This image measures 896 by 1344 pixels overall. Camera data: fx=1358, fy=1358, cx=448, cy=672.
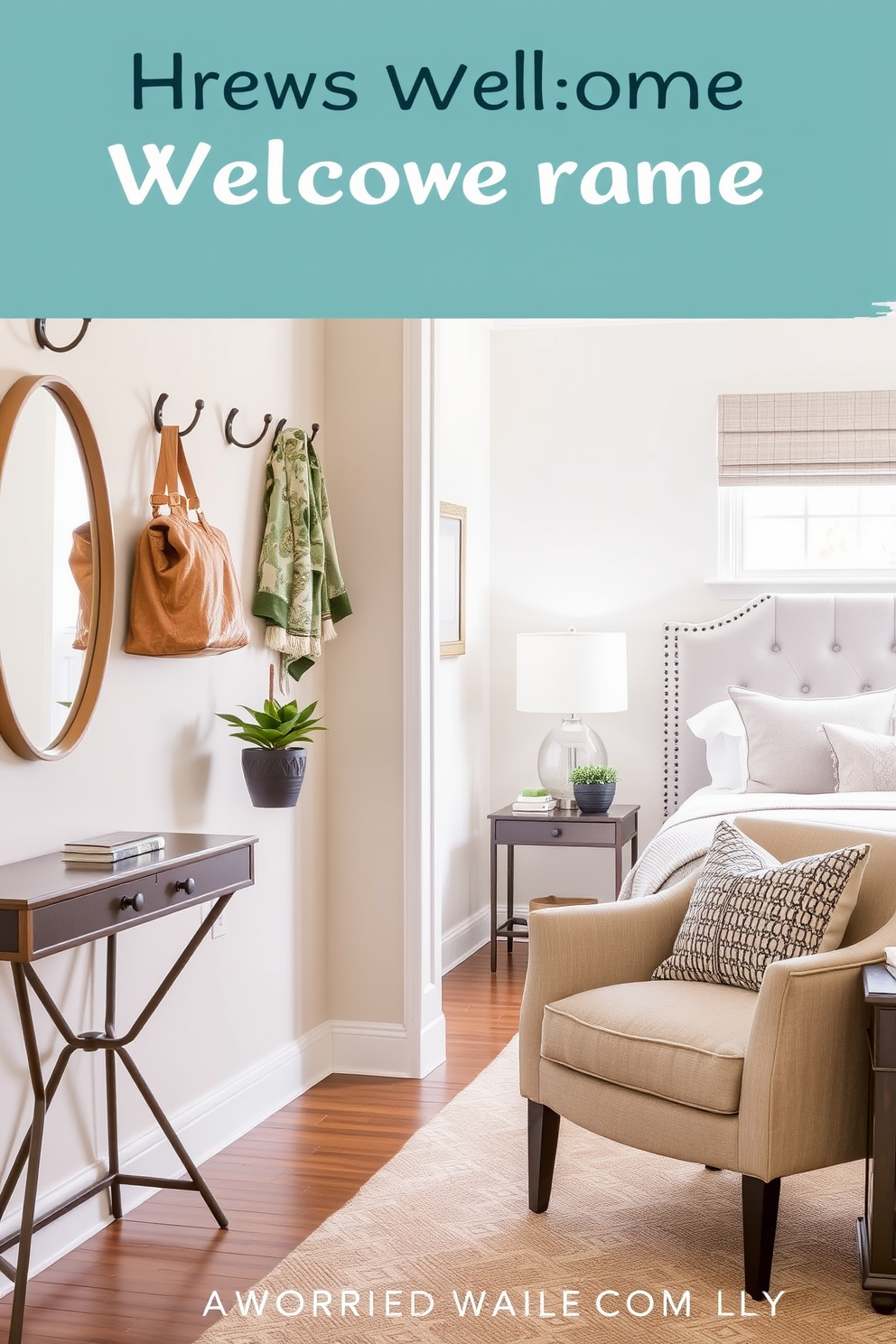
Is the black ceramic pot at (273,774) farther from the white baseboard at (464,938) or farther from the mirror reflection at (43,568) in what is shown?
the white baseboard at (464,938)

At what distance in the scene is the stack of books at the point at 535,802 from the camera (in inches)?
205

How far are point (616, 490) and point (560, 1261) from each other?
11.9 feet

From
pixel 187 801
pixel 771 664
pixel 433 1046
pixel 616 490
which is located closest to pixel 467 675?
pixel 616 490

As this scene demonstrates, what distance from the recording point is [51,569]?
266 cm

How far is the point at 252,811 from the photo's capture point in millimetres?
3525

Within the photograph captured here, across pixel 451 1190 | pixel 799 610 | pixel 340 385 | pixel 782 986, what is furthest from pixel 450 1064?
pixel 799 610

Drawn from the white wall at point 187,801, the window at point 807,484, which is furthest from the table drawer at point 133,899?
the window at point 807,484

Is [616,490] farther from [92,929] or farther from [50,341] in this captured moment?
[92,929]

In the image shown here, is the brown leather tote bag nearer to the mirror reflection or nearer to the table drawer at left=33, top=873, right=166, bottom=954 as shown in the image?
the mirror reflection

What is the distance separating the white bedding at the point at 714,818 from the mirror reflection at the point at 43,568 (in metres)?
1.76

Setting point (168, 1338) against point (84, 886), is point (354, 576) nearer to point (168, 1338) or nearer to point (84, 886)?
point (84, 886)
